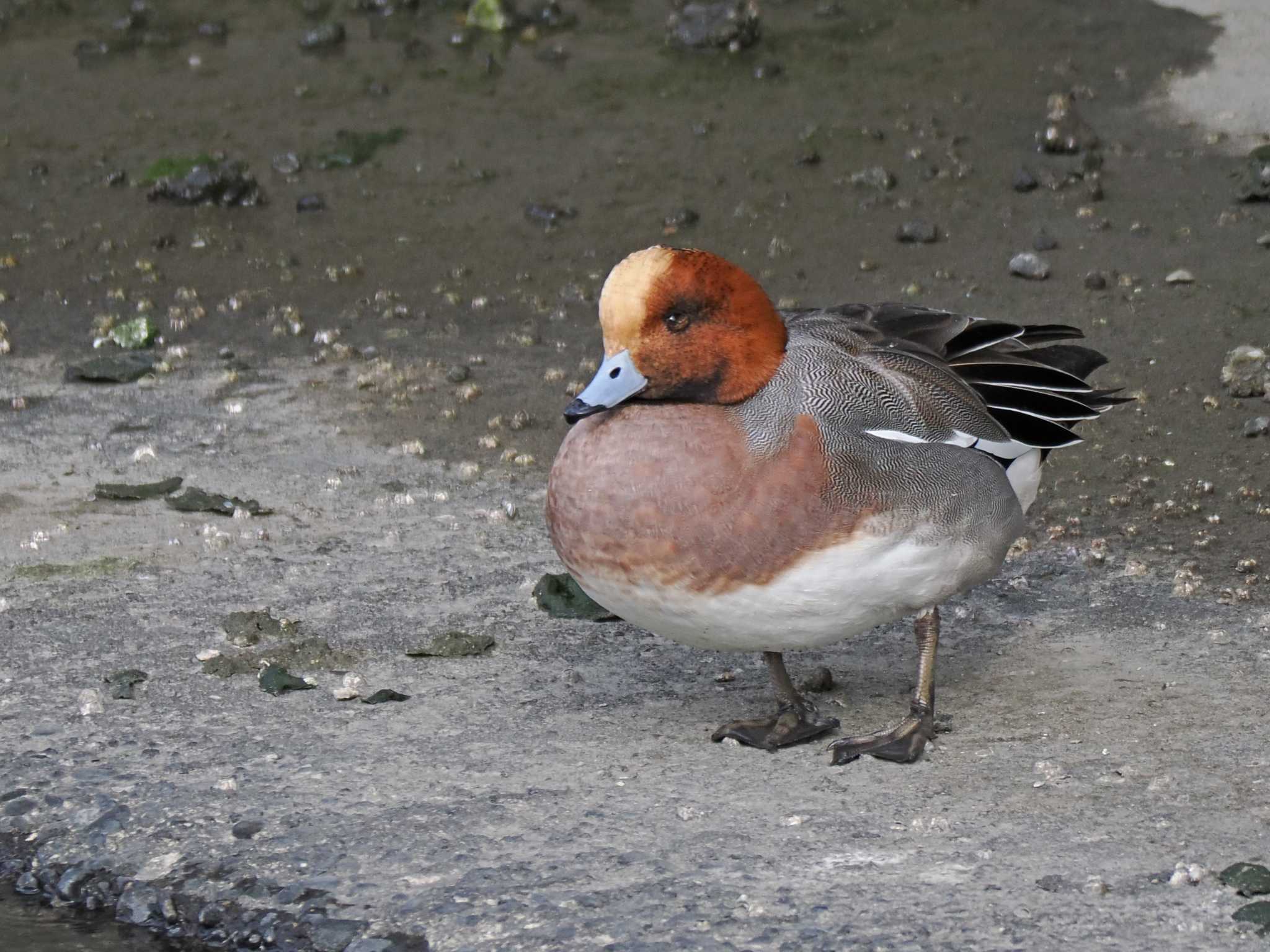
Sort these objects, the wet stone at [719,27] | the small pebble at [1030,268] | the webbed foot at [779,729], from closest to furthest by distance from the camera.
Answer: the webbed foot at [779,729]
the small pebble at [1030,268]
the wet stone at [719,27]

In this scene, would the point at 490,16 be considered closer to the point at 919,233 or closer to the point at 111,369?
the point at 919,233

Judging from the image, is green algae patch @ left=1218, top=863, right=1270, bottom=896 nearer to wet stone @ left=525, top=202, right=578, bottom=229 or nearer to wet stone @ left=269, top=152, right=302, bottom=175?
wet stone @ left=525, top=202, right=578, bottom=229

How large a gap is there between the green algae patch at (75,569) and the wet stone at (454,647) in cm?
90

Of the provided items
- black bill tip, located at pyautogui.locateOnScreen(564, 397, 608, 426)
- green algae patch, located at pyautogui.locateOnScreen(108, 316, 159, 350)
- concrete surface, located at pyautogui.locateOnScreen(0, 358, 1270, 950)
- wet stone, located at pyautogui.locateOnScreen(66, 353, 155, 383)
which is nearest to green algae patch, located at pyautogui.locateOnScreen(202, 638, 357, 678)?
concrete surface, located at pyautogui.locateOnScreen(0, 358, 1270, 950)

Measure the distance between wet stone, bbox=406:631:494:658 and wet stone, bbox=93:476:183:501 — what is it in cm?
124

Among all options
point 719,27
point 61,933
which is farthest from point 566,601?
point 719,27

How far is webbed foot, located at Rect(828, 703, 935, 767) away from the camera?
348 centimetres

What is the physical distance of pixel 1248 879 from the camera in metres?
2.91

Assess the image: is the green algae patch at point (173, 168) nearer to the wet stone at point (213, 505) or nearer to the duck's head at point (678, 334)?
the wet stone at point (213, 505)

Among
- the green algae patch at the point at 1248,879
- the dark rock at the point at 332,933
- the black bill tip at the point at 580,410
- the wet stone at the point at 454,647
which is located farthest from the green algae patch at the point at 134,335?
the green algae patch at the point at 1248,879

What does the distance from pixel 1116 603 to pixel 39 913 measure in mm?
2547

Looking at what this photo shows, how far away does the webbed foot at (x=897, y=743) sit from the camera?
348 cm

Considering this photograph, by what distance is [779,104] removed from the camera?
→ 7934 mm

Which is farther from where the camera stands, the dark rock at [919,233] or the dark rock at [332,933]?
the dark rock at [919,233]
